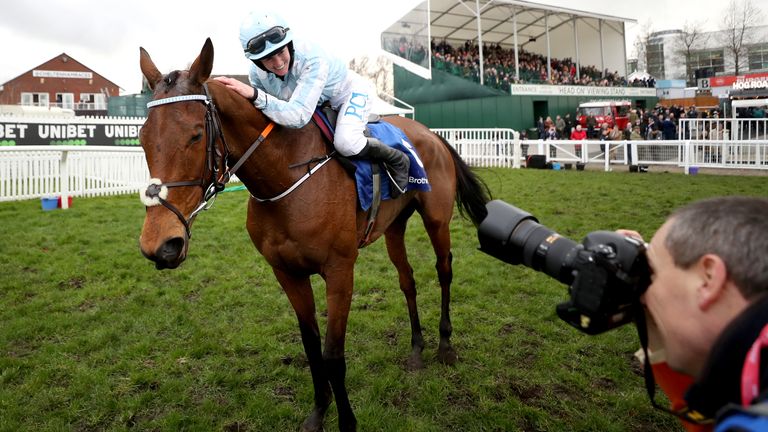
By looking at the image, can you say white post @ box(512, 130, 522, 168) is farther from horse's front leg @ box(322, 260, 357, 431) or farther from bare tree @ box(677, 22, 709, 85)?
bare tree @ box(677, 22, 709, 85)

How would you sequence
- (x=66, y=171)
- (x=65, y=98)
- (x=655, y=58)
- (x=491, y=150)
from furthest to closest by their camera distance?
(x=655, y=58)
(x=65, y=98)
(x=491, y=150)
(x=66, y=171)

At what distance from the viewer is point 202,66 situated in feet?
8.10

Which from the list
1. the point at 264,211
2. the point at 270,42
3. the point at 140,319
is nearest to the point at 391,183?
the point at 264,211

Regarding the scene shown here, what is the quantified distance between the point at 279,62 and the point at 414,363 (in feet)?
7.76

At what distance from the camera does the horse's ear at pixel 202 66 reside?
2.45 meters

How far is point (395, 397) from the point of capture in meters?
3.49

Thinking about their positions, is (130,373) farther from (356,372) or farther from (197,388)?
(356,372)

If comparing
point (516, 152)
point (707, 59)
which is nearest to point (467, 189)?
point (516, 152)

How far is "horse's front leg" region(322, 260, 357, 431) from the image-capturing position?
116 inches

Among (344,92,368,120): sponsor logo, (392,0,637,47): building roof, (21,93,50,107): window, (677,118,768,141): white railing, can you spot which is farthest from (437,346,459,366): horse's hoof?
(21,93,50,107): window

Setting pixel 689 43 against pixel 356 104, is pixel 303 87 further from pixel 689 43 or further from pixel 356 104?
pixel 689 43

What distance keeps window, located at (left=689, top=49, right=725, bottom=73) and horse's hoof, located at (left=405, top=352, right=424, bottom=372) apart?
61.9m

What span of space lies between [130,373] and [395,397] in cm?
194

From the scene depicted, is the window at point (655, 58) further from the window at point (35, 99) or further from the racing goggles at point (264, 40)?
the racing goggles at point (264, 40)
